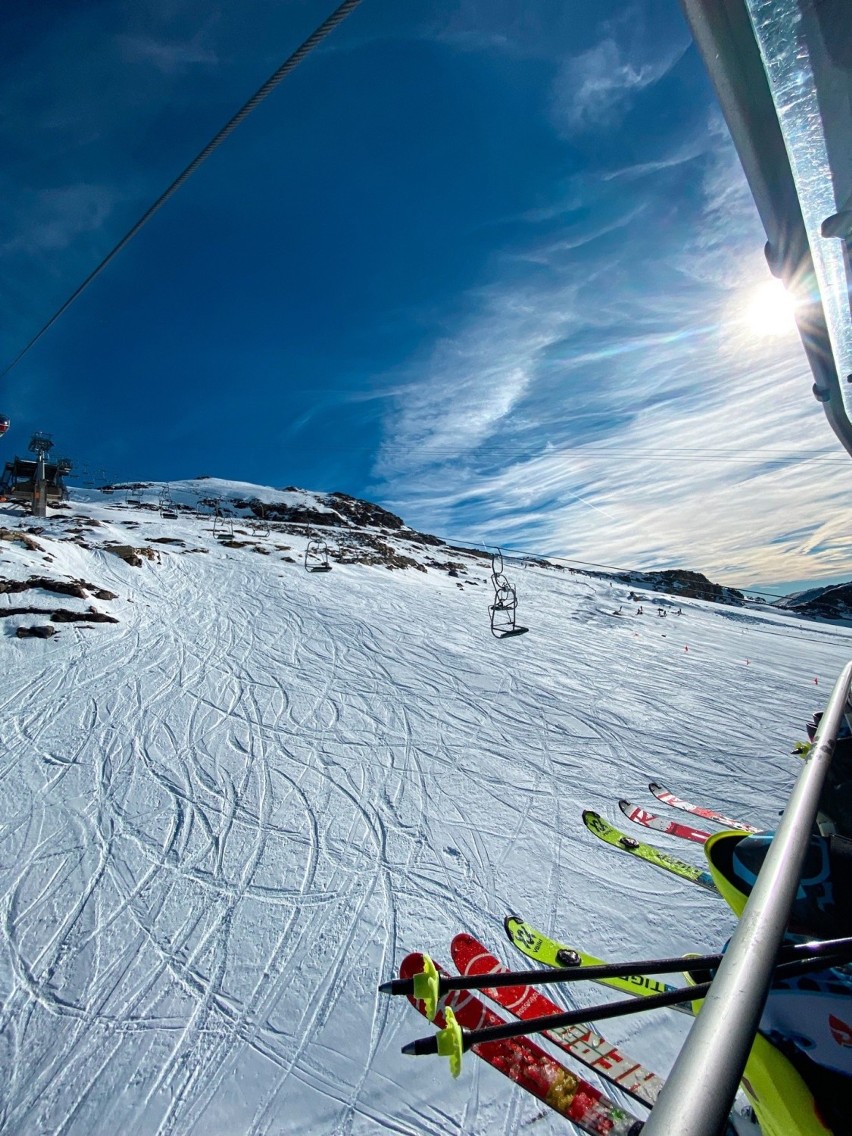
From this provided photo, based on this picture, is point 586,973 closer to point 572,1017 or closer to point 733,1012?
point 572,1017

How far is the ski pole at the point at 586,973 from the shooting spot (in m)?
1.35

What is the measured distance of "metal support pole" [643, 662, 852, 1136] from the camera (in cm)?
61

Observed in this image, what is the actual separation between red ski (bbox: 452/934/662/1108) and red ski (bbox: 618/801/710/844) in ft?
9.50

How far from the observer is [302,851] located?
564cm

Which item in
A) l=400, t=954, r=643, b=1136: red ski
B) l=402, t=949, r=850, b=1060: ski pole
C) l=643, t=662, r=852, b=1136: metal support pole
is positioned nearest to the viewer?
l=643, t=662, r=852, b=1136: metal support pole

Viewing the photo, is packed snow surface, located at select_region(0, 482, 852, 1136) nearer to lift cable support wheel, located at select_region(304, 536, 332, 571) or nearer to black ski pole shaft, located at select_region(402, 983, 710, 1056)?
black ski pole shaft, located at select_region(402, 983, 710, 1056)

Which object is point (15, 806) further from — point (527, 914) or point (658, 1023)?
point (658, 1023)

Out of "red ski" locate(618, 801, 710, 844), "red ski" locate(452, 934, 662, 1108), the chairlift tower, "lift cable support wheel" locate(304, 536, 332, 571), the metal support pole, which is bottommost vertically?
"red ski" locate(452, 934, 662, 1108)

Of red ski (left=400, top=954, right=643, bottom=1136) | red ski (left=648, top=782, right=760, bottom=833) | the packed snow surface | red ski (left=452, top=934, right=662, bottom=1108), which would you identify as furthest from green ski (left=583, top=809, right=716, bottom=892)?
red ski (left=400, top=954, right=643, bottom=1136)

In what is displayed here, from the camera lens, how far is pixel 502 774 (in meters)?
7.67

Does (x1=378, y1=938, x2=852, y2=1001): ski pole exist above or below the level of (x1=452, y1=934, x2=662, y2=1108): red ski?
above

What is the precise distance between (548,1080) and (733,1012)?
3578 millimetres

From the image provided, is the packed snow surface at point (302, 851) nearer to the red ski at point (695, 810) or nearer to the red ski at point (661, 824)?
the red ski at point (661, 824)

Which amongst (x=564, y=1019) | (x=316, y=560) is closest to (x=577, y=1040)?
(x=564, y=1019)
